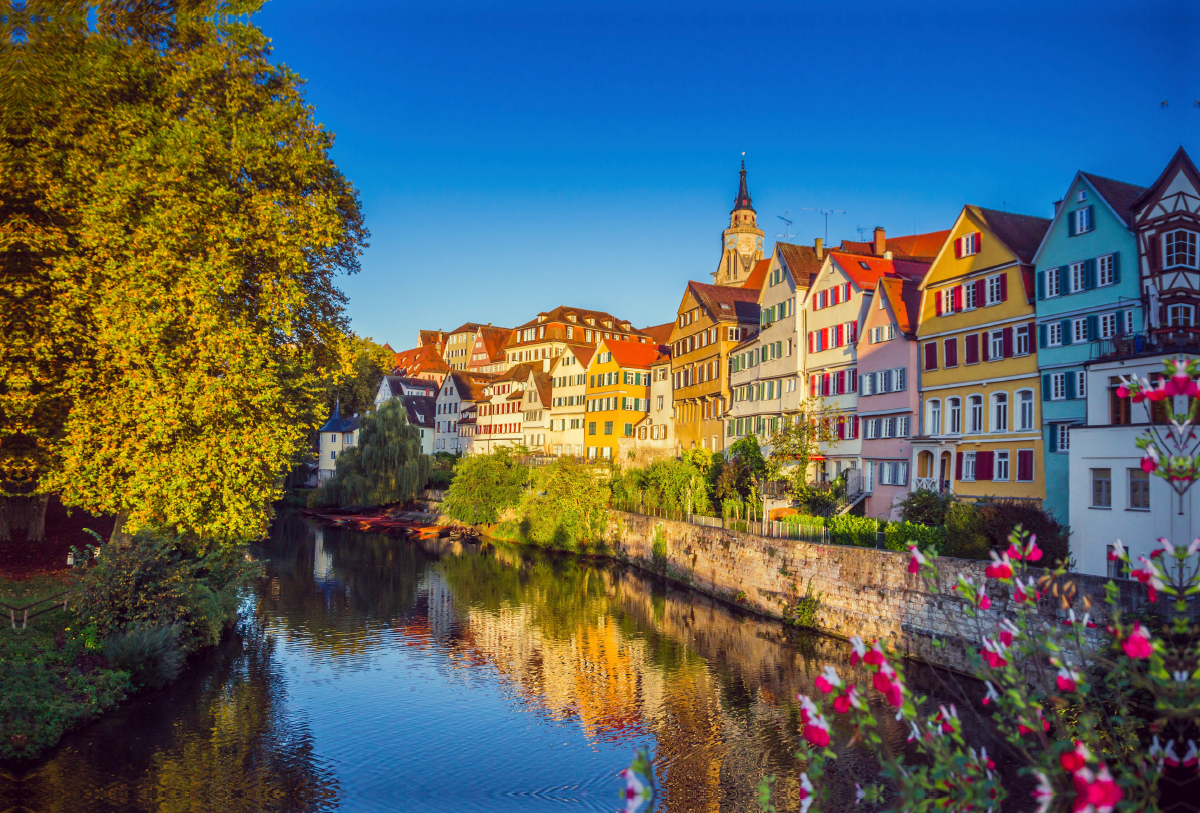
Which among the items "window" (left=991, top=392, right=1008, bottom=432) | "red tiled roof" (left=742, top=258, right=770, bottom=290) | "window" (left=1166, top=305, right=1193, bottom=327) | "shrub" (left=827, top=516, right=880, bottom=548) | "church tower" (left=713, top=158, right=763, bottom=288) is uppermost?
"church tower" (left=713, top=158, right=763, bottom=288)

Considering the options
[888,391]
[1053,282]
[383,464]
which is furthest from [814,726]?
[383,464]

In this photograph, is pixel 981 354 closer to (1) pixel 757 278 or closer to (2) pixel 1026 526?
(2) pixel 1026 526

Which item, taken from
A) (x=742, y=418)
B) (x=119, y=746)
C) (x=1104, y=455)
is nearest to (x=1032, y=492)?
(x=1104, y=455)

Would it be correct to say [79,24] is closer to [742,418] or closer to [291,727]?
[291,727]

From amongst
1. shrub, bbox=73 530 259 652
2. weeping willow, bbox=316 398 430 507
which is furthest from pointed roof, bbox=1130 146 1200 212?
weeping willow, bbox=316 398 430 507

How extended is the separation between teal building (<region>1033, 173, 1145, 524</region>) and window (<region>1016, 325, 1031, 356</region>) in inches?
25.6

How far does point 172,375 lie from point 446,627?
46.5 feet

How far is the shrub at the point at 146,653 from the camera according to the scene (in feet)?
62.0

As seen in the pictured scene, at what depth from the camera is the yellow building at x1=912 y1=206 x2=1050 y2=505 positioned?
94.6 ft

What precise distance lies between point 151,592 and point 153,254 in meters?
8.41

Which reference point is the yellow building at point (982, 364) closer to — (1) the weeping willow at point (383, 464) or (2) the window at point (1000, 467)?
(2) the window at point (1000, 467)

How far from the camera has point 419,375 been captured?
124 m

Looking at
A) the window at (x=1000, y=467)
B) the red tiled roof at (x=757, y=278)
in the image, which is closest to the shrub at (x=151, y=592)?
the window at (x=1000, y=467)

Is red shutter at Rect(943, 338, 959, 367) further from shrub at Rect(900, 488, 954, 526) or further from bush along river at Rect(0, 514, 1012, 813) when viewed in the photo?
bush along river at Rect(0, 514, 1012, 813)
